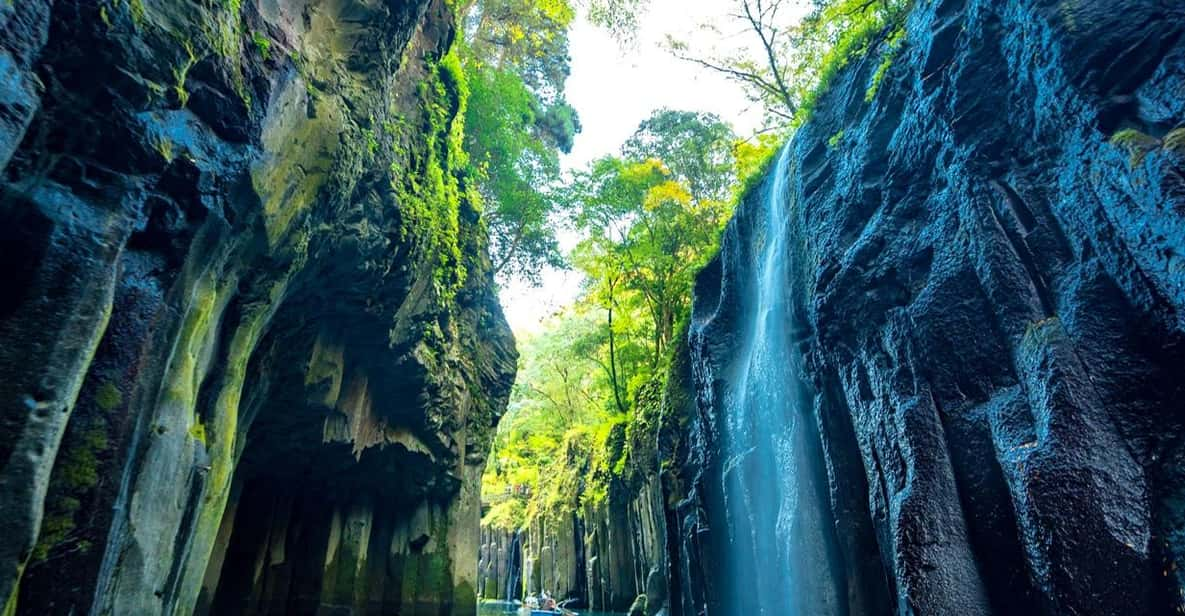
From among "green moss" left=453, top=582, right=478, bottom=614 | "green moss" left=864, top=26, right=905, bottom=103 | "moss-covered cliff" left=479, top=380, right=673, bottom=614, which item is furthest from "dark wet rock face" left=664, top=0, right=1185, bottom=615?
"green moss" left=453, top=582, right=478, bottom=614

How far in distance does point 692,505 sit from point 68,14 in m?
10.7

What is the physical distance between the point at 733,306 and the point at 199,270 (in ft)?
28.3

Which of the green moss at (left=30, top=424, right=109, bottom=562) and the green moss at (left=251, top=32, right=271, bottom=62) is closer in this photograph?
the green moss at (left=30, top=424, right=109, bottom=562)

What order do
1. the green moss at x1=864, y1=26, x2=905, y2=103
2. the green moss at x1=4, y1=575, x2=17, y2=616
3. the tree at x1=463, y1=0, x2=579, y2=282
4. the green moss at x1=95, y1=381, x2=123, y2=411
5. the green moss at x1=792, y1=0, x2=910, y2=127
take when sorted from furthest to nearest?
the tree at x1=463, y1=0, x2=579, y2=282, the green moss at x1=792, y1=0, x2=910, y2=127, the green moss at x1=864, y1=26, x2=905, y2=103, the green moss at x1=95, y1=381, x2=123, y2=411, the green moss at x1=4, y1=575, x2=17, y2=616

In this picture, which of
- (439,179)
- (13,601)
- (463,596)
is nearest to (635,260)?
(439,179)

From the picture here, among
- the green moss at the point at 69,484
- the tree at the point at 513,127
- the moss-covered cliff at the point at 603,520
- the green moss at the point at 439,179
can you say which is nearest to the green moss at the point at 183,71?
the green moss at the point at 69,484

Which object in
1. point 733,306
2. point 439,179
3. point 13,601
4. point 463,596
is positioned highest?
point 439,179

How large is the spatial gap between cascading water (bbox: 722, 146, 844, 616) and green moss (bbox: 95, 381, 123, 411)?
720 centimetres

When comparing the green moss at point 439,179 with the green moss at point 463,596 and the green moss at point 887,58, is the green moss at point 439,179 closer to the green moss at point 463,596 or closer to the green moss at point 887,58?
the green moss at point 887,58

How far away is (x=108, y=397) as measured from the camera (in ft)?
12.8

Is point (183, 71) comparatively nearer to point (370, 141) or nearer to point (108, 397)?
point (108, 397)

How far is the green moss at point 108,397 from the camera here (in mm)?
3844

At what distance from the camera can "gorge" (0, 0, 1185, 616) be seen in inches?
145

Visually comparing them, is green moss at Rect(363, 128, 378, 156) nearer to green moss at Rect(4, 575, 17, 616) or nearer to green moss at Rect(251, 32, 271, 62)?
green moss at Rect(251, 32, 271, 62)
